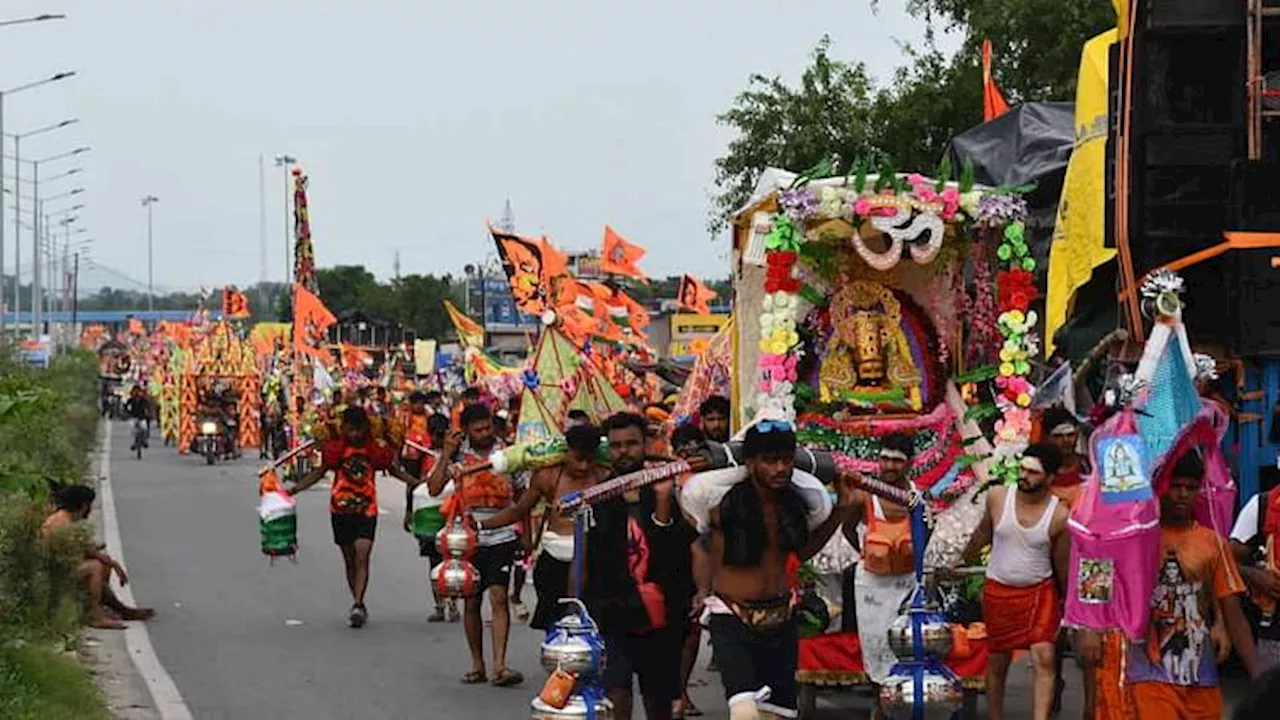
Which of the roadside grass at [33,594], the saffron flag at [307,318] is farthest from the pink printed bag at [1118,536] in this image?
the saffron flag at [307,318]

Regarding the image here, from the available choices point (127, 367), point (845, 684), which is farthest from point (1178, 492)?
point (127, 367)

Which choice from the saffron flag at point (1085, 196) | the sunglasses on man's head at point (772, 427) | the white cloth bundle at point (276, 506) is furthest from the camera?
the white cloth bundle at point (276, 506)

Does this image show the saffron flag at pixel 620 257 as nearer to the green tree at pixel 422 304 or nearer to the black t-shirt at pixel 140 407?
the black t-shirt at pixel 140 407

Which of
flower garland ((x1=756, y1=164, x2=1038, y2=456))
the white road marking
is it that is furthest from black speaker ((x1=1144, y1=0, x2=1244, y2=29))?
the white road marking

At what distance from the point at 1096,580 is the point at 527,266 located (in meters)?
14.0

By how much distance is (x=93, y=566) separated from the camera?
48.5 feet

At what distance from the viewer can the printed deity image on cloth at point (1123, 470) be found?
750cm

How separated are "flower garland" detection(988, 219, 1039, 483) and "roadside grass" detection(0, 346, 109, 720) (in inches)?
198

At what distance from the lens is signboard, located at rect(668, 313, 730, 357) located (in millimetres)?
37344

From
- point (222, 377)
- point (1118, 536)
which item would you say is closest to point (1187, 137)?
point (1118, 536)

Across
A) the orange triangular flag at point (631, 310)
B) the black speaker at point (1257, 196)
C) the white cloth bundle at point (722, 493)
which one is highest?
the black speaker at point (1257, 196)

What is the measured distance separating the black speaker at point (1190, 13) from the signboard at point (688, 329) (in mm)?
24243

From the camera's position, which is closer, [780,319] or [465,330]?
[780,319]

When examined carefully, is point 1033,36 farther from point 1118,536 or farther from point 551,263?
point 1118,536
